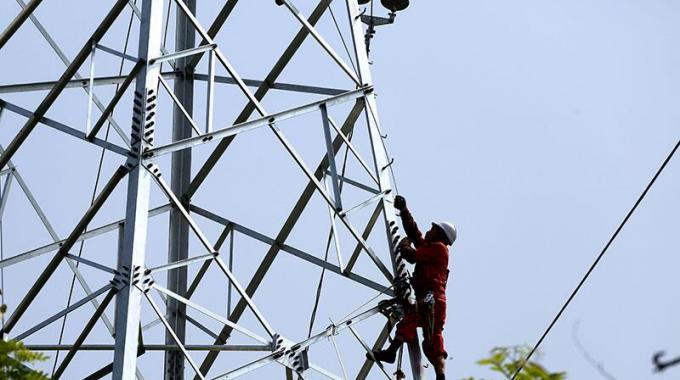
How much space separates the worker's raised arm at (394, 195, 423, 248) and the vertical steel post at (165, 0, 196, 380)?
3727 mm

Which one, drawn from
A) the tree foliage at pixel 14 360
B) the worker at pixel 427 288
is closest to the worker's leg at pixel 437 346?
the worker at pixel 427 288

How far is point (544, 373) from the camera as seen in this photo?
28.0ft

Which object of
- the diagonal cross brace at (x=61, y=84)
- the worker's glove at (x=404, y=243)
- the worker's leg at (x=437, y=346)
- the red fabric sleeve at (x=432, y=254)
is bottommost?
the worker's leg at (x=437, y=346)

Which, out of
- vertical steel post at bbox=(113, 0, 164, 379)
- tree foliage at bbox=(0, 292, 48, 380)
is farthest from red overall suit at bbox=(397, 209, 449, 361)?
tree foliage at bbox=(0, 292, 48, 380)

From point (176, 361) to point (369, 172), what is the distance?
141 inches

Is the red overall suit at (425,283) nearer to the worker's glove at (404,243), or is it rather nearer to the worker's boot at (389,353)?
the worker's glove at (404,243)

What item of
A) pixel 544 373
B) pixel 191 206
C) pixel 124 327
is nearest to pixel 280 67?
pixel 191 206

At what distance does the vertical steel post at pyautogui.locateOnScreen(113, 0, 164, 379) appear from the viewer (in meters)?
15.3

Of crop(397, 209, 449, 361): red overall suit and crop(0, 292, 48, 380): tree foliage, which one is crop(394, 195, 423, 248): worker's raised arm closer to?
Result: crop(397, 209, 449, 361): red overall suit

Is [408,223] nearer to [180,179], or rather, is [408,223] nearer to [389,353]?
[389,353]

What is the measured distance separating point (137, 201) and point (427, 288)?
12.2 feet

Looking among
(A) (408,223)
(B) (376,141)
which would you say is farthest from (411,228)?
(B) (376,141)

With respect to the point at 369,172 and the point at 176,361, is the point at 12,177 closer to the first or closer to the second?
the point at 176,361

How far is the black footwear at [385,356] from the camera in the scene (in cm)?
1797
